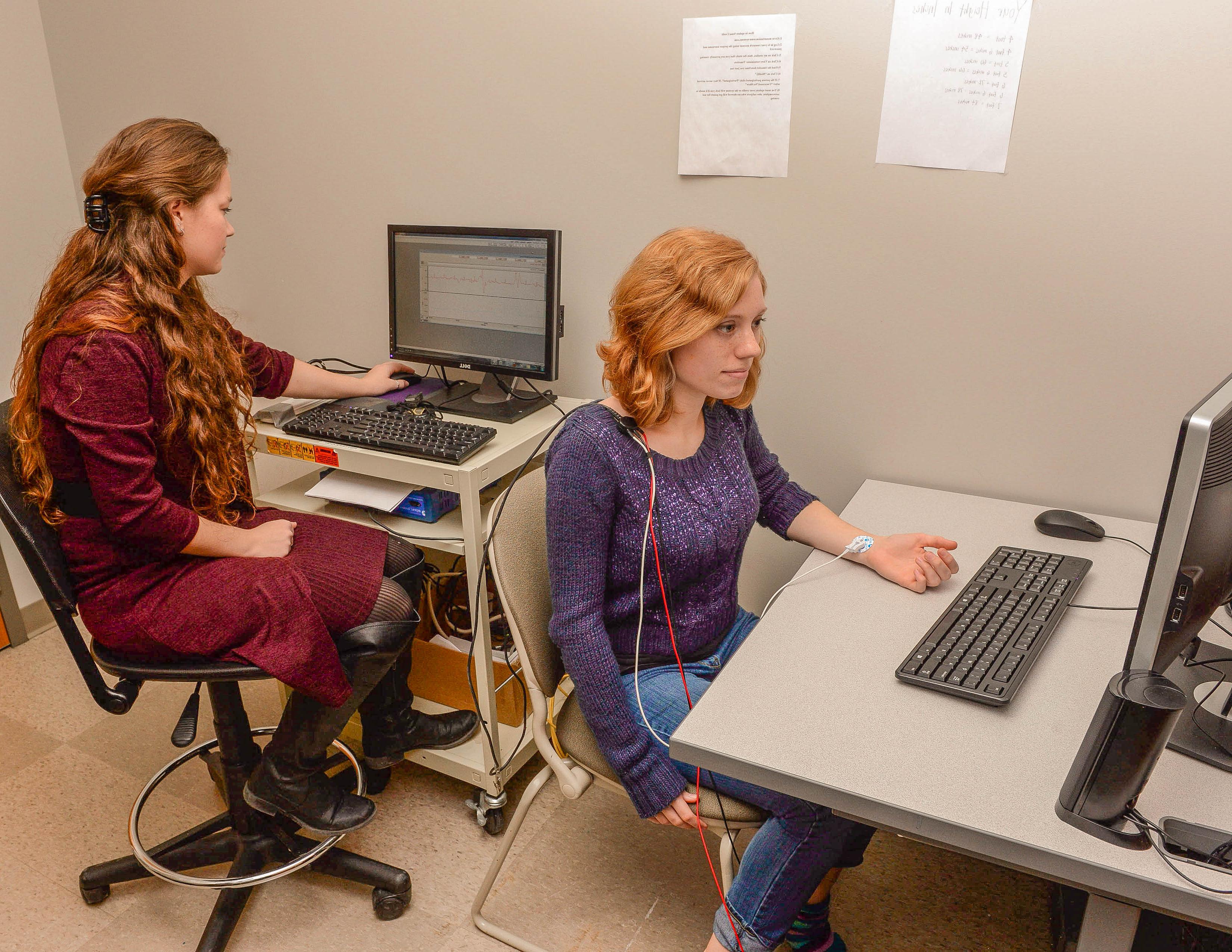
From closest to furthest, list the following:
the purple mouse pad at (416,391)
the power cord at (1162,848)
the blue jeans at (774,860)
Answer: the power cord at (1162,848) < the blue jeans at (774,860) < the purple mouse pad at (416,391)

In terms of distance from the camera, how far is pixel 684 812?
1225mm

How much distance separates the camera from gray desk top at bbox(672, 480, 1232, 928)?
2.80ft

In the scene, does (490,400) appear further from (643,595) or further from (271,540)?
(643,595)

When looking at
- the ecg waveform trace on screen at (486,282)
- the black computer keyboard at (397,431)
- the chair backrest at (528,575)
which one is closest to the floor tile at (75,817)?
the black computer keyboard at (397,431)

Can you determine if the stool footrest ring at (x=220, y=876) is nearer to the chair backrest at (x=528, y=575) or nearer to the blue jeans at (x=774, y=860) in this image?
the chair backrest at (x=528, y=575)

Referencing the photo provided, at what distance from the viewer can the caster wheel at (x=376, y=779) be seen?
1.92 meters

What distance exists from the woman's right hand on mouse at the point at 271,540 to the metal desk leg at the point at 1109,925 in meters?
1.26

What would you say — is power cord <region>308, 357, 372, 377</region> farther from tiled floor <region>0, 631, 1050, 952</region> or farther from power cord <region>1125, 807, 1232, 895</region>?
power cord <region>1125, 807, 1232, 895</region>

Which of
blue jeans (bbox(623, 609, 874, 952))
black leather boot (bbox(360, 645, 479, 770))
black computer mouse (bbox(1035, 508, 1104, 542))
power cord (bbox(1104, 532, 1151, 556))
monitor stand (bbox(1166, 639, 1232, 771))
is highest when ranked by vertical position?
black computer mouse (bbox(1035, 508, 1104, 542))

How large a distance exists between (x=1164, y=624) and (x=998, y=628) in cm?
37

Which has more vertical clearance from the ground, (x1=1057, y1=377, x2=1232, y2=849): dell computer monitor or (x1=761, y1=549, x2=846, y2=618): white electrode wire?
(x1=1057, y1=377, x2=1232, y2=849): dell computer monitor

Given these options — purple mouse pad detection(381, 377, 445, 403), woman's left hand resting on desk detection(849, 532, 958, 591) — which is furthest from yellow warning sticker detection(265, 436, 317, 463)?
woman's left hand resting on desk detection(849, 532, 958, 591)

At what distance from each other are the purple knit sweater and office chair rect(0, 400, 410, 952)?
52 cm

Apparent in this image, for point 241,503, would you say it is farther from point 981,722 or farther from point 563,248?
point 981,722
